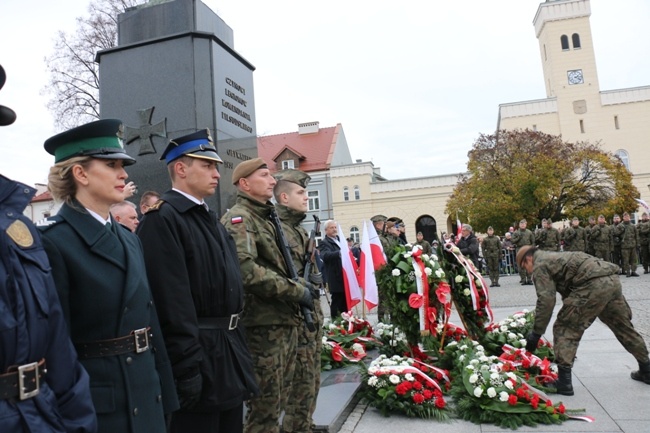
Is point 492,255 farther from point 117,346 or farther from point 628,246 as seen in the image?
point 117,346

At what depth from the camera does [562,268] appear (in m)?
5.50

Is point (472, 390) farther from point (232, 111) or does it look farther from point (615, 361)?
point (232, 111)

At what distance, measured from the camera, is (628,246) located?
1638cm

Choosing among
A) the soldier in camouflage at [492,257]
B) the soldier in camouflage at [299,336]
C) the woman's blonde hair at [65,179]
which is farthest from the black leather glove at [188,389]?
the soldier in camouflage at [492,257]

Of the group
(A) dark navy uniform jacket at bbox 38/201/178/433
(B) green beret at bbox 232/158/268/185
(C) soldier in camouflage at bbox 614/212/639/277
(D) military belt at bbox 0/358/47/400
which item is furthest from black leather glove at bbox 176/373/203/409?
(C) soldier in camouflage at bbox 614/212/639/277

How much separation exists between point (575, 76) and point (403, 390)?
→ 53.7 meters

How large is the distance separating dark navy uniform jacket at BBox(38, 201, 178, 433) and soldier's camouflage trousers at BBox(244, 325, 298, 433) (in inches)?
42.1

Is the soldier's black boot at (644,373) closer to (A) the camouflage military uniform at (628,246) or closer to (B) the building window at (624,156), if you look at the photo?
(A) the camouflage military uniform at (628,246)

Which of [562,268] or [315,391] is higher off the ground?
[562,268]

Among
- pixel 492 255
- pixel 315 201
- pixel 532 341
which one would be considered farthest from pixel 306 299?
pixel 315 201

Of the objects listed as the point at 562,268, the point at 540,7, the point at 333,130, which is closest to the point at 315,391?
the point at 562,268

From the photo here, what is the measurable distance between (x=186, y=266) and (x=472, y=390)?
10.9ft

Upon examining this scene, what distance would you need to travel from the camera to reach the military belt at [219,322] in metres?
2.56

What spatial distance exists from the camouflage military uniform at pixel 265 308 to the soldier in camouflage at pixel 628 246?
53.2 ft
